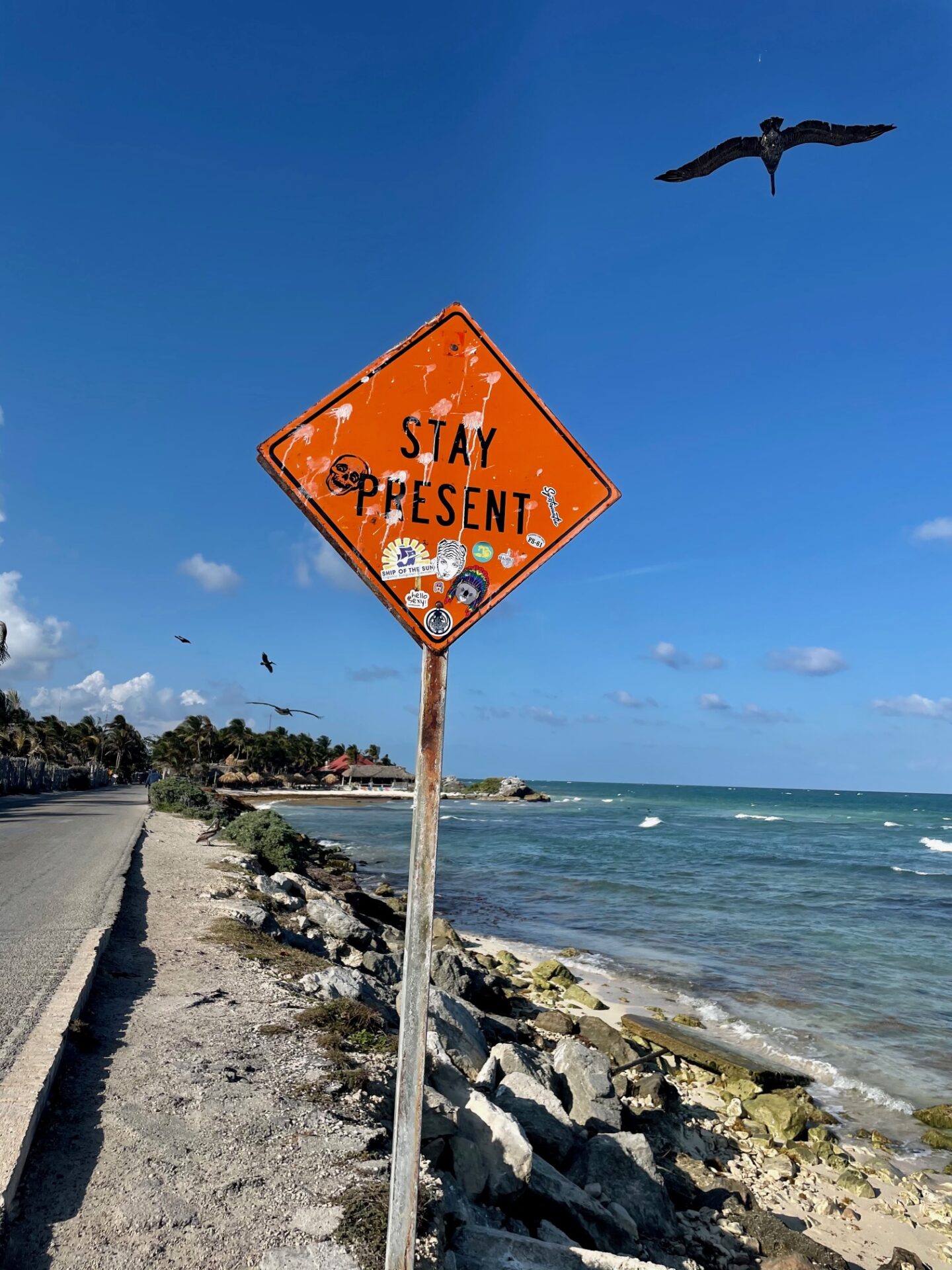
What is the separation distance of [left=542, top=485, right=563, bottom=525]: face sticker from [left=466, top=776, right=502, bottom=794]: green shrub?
118180 mm

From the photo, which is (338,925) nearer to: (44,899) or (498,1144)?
(44,899)

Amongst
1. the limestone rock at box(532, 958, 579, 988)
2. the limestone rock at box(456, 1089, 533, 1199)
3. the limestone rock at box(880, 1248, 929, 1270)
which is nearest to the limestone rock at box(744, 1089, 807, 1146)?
the limestone rock at box(880, 1248, 929, 1270)

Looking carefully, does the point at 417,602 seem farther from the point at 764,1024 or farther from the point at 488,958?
the point at 488,958

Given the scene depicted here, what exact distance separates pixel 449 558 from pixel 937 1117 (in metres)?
10.5

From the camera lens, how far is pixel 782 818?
249 feet

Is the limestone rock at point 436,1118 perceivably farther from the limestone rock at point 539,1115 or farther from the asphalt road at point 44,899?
the asphalt road at point 44,899

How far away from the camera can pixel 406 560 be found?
94.4 inches

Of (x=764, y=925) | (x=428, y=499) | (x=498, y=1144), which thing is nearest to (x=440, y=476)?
(x=428, y=499)

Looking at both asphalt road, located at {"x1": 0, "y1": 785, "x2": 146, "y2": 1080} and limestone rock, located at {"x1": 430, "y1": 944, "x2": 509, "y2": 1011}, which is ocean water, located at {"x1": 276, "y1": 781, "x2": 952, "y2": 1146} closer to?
limestone rock, located at {"x1": 430, "y1": 944, "x2": 509, "y2": 1011}

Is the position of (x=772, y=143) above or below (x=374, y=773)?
above

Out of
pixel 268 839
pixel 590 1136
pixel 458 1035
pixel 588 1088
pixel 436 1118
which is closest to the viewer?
pixel 436 1118

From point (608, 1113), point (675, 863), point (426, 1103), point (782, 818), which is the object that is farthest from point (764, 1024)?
point (782, 818)

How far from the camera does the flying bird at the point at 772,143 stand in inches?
229

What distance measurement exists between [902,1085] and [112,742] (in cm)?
9076
